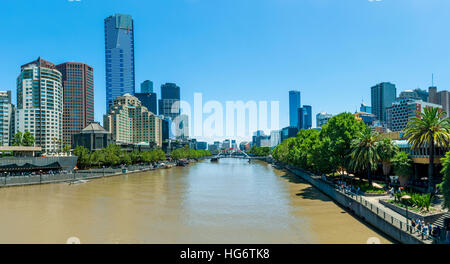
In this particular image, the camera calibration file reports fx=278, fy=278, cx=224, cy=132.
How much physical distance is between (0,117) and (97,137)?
5393 centimetres

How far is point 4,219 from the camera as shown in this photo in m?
33.4

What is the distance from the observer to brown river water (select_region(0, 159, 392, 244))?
2614 centimetres

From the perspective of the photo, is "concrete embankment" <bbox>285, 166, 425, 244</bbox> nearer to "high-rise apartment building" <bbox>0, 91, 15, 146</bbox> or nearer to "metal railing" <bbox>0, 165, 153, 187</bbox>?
"metal railing" <bbox>0, 165, 153, 187</bbox>

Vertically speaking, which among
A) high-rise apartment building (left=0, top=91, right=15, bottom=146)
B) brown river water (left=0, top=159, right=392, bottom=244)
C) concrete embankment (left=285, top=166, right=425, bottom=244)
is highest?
high-rise apartment building (left=0, top=91, right=15, bottom=146)

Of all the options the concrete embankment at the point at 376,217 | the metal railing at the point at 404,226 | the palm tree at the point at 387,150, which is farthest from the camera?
the palm tree at the point at 387,150

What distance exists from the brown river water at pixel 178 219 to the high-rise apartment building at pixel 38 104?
10692cm

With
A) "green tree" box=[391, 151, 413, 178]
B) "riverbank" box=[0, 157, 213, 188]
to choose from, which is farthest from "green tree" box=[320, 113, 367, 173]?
"riverbank" box=[0, 157, 213, 188]

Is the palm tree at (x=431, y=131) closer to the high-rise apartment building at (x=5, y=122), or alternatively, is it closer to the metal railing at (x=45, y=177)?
the metal railing at (x=45, y=177)

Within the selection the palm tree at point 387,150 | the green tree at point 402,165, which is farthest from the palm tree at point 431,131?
the palm tree at point 387,150

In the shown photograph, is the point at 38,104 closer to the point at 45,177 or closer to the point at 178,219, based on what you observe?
the point at 45,177

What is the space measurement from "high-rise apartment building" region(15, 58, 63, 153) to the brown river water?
106915 mm

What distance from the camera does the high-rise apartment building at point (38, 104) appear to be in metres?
140
